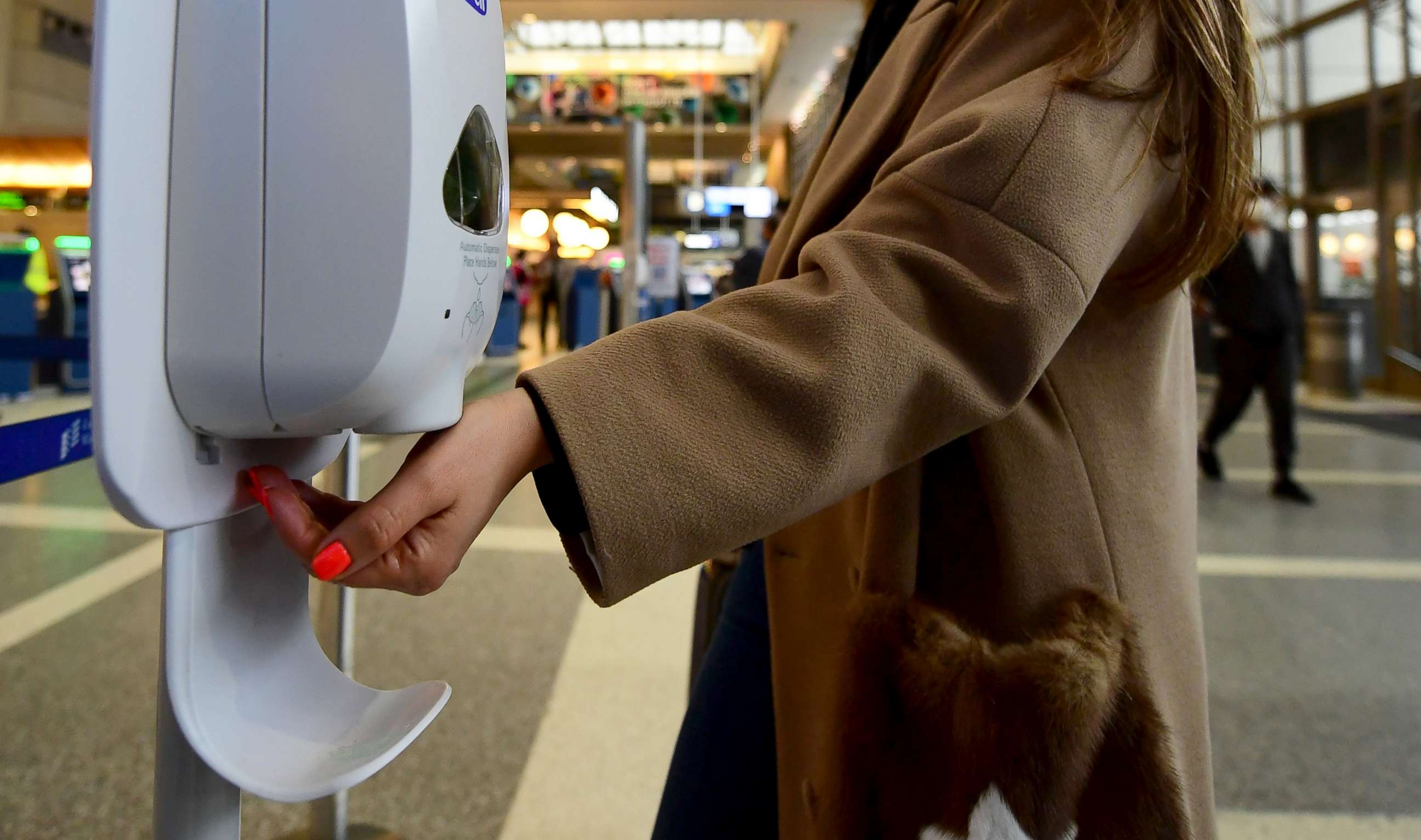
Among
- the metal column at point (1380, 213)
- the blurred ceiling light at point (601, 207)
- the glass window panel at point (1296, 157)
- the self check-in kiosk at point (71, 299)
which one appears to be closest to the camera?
the blurred ceiling light at point (601, 207)

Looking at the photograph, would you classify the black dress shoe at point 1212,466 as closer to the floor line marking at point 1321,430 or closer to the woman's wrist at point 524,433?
the floor line marking at point 1321,430

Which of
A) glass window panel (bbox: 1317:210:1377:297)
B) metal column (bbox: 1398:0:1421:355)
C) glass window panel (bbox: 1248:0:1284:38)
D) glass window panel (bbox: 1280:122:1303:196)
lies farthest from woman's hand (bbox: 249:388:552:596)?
glass window panel (bbox: 1280:122:1303:196)

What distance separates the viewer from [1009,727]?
0.55m

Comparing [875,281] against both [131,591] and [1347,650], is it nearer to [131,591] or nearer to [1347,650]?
[1347,650]

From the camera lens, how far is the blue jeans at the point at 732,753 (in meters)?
0.82

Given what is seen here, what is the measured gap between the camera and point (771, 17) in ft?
29.1

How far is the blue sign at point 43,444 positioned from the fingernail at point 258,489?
42cm

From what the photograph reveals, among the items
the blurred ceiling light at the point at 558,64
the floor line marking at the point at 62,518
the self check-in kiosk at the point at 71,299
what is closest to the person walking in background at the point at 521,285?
the floor line marking at the point at 62,518

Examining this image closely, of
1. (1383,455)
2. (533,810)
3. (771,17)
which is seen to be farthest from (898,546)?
(771,17)

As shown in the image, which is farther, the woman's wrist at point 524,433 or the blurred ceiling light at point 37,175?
the blurred ceiling light at point 37,175

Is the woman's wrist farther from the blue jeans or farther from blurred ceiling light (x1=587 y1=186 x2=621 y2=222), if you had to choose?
blurred ceiling light (x1=587 y1=186 x2=621 y2=222)

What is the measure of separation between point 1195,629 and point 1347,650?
199cm

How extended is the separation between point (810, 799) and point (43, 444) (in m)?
0.75

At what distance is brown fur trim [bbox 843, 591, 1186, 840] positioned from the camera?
0.55 m
